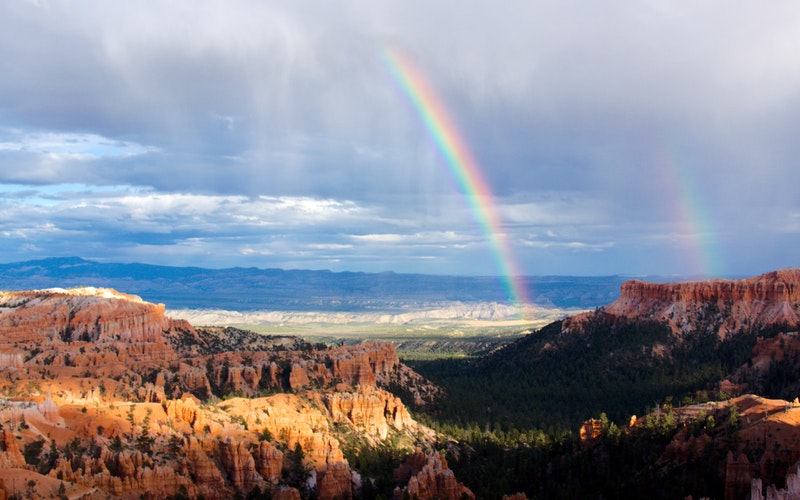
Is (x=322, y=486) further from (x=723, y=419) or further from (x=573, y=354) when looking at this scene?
(x=573, y=354)

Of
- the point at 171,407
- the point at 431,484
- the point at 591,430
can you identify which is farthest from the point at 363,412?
the point at 171,407

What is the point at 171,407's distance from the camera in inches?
3450

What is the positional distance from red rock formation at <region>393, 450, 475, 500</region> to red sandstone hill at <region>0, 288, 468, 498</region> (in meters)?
0.36

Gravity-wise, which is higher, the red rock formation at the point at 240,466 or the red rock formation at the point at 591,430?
the red rock formation at the point at 591,430

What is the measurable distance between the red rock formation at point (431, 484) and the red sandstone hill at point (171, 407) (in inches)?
14.3

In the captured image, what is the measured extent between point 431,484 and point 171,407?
28.2 m

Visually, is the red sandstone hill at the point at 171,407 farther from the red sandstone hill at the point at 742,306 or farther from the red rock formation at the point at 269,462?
the red sandstone hill at the point at 742,306

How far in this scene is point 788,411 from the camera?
80875mm

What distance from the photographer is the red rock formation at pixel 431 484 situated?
80625mm

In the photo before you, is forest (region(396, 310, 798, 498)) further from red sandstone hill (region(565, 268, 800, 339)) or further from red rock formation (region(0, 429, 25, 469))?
red rock formation (region(0, 429, 25, 469))

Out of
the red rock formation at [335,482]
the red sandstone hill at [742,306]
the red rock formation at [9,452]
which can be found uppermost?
the red sandstone hill at [742,306]

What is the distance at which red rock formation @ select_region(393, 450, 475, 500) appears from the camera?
80625 mm

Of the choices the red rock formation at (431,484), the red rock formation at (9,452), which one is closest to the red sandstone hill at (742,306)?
the red rock formation at (431,484)

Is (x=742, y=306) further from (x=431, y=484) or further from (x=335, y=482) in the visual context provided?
(x=335, y=482)
